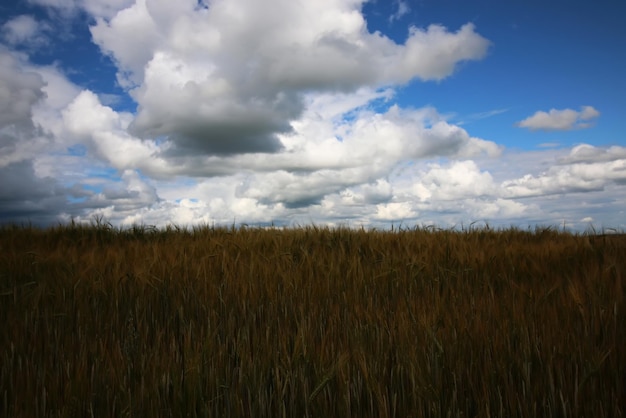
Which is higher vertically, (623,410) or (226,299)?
(226,299)

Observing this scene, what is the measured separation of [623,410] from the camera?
71.3 inches

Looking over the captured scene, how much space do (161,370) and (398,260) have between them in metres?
2.71

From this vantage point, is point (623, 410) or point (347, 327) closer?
point (623, 410)

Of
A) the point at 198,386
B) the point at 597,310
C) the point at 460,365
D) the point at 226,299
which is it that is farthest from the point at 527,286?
the point at 198,386

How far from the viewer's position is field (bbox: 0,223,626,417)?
72.2 inches

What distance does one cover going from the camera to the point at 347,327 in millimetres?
2564

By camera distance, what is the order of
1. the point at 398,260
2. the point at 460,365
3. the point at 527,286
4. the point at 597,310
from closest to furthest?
the point at 460,365 → the point at 597,310 → the point at 527,286 → the point at 398,260

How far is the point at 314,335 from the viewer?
2.54 m

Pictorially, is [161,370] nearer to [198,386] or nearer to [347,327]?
[198,386]

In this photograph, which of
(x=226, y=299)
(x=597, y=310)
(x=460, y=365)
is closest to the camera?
(x=460, y=365)

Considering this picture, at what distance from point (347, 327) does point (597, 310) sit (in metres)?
1.65

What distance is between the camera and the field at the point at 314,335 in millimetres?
1835

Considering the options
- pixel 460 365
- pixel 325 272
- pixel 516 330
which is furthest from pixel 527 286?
pixel 460 365

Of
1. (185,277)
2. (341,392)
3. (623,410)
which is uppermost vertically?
(185,277)
